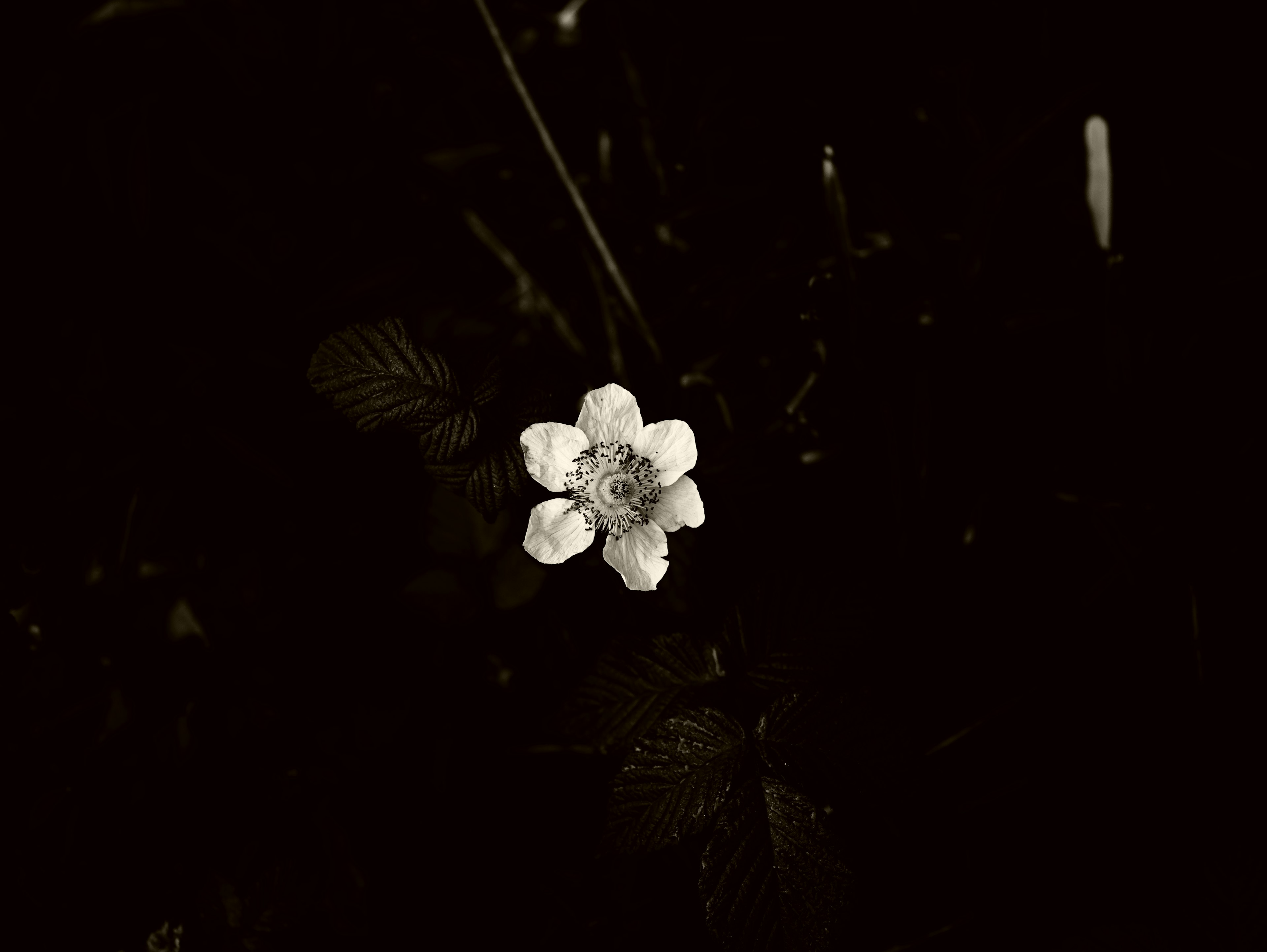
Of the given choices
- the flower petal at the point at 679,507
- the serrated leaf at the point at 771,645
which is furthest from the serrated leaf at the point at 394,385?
the serrated leaf at the point at 771,645

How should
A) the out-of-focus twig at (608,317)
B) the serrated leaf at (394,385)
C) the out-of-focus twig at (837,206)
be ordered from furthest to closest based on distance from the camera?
the out-of-focus twig at (608,317)
the out-of-focus twig at (837,206)
the serrated leaf at (394,385)

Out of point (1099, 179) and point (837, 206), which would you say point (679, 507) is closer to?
point (837, 206)

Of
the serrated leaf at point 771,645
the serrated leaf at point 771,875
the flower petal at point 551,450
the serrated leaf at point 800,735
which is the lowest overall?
the serrated leaf at point 771,875

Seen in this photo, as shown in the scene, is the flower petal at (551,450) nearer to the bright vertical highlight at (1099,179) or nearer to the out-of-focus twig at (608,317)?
the out-of-focus twig at (608,317)

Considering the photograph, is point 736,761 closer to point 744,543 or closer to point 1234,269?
point 744,543

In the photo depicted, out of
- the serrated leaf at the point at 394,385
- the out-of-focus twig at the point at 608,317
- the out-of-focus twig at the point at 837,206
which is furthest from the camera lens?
the out-of-focus twig at the point at 608,317

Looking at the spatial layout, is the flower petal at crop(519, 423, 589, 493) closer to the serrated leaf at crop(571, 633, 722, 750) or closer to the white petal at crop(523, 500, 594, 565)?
the white petal at crop(523, 500, 594, 565)

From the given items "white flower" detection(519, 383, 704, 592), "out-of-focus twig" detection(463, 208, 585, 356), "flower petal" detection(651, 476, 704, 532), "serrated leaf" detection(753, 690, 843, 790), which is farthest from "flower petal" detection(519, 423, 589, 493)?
"out-of-focus twig" detection(463, 208, 585, 356)

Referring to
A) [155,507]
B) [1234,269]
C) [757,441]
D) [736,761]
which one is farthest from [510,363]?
[1234,269]
